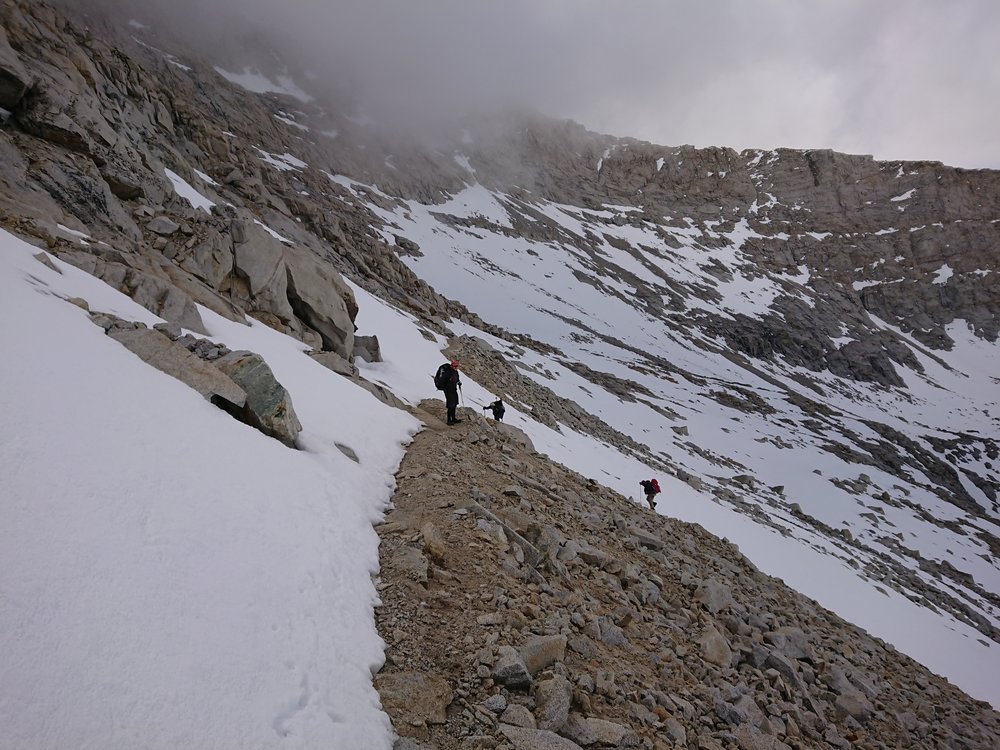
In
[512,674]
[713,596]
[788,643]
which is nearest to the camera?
[512,674]

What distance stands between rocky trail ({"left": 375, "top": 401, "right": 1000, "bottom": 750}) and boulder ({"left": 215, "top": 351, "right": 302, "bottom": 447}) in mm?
2165

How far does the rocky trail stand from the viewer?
443cm

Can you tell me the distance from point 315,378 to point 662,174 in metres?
166

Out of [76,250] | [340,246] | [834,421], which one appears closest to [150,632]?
[76,250]

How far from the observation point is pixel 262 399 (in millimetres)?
7844

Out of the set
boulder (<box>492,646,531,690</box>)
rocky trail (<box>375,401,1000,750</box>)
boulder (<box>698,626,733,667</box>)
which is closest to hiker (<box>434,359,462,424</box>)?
rocky trail (<box>375,401,1000,750</box>)

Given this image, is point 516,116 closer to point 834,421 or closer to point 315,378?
point 834,421

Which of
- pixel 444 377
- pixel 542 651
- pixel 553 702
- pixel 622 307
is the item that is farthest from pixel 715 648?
pixel 622 307

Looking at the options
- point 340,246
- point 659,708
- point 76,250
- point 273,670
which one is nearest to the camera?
point 273,670

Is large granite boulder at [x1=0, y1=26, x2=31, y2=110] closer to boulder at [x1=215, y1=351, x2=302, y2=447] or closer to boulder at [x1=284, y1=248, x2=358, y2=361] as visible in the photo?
boulder at [x1=284, y1=248, x2=358, y2=361]

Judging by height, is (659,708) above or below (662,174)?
below

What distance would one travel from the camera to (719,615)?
29.4ft

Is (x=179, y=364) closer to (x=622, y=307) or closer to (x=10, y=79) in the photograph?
(x=10, y=79)

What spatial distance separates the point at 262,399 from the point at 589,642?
231 inches
